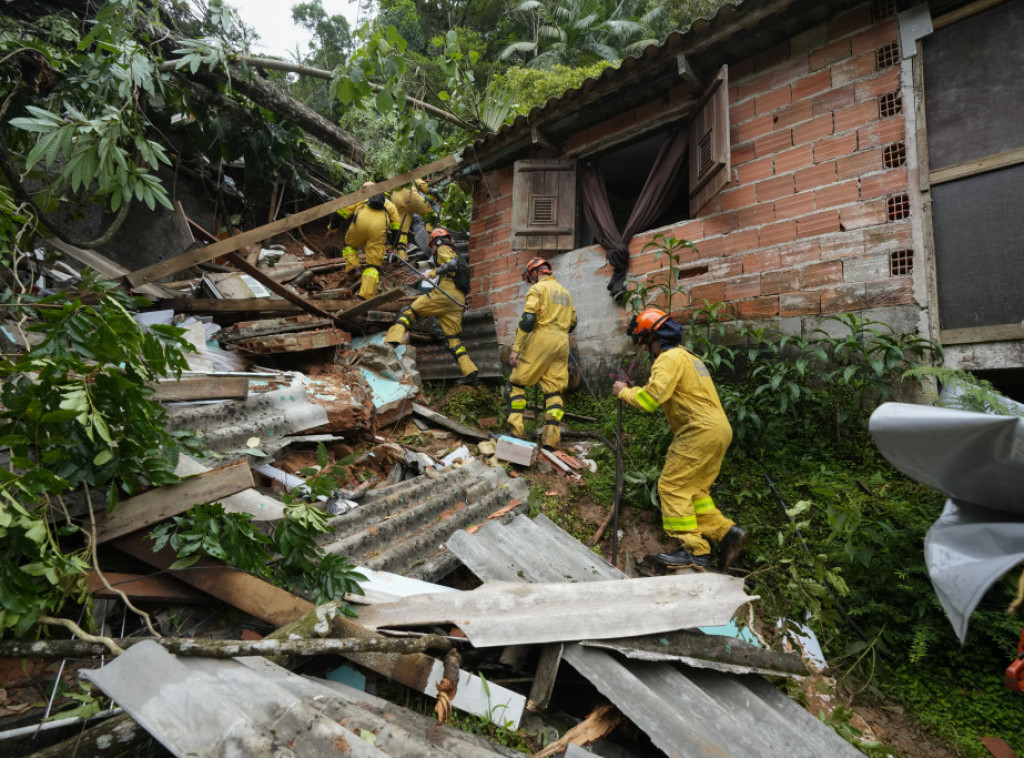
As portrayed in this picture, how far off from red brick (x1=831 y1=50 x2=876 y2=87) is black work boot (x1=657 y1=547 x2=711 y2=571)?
4299mm

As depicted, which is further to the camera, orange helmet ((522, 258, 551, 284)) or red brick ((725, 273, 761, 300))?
orange helmet ((522, 258, 551, 284))

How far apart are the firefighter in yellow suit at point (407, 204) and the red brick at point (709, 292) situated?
505 cm

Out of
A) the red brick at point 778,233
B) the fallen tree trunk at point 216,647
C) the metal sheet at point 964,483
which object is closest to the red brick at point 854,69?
the red brick at point 778,233

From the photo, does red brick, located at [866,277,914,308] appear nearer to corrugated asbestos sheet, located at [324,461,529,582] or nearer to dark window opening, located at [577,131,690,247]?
dark window opening, located at [577,131,690,247]

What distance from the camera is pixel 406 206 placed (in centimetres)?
862

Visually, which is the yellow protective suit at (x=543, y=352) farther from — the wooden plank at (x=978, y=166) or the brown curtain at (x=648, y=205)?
the wooden plank at (x=978, y=166)

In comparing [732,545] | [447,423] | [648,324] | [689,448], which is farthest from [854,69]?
[447,423]

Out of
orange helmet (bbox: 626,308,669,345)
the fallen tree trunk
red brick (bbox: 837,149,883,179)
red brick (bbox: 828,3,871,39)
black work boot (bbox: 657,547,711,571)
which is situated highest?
red brick (bbox: 828,3,871,39)

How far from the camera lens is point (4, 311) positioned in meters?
3.54

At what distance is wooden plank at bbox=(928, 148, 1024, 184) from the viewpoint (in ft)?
11.8

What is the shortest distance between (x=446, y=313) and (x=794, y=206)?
4.09m

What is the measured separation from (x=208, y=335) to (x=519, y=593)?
4410 mm

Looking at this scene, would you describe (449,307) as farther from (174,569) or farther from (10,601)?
(10,601)

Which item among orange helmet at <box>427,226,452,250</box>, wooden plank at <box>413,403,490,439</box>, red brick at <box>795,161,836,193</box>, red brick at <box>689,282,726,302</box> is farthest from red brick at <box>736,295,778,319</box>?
orange helmet at <box>427,226,452,250</box>
